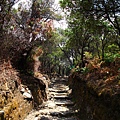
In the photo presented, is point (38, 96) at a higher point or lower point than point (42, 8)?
lower

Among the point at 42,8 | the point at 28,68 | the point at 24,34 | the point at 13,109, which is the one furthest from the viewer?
the point at 42,8

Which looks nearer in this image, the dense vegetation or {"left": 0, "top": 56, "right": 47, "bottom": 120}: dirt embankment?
{"left": 0, "top": 56, "right": 47, "bottom": 120}: dirt embankment

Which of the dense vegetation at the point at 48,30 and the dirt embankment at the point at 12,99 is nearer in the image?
the dirt embankment at the point at 12,99

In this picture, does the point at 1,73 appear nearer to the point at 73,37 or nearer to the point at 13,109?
the point at 13,109

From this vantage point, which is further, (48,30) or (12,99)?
(48,30)

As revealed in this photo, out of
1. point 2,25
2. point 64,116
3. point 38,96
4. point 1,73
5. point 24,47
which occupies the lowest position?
point 64,116

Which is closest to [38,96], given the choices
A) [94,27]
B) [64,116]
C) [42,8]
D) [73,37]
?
[64,116]

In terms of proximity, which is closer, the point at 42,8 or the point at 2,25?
the point at 2,25

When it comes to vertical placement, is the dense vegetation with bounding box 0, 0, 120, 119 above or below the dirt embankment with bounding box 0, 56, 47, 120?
above

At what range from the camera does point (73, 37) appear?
13.9 m

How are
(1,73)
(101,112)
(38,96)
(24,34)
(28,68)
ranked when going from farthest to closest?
(28,68), (24,34), (38,96), (1,73), (101,112)

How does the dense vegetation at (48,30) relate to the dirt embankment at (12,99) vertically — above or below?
above

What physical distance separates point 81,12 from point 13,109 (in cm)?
454

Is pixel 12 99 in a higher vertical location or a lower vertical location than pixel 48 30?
lower
